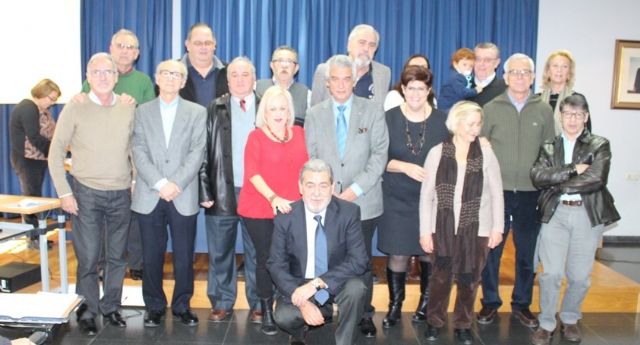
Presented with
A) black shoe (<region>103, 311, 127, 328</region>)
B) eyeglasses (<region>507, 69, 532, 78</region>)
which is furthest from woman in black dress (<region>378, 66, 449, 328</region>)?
black shoe (<region>103, 311, 127, 328</region>)

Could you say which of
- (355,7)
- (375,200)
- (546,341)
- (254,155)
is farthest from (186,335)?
(355,7)

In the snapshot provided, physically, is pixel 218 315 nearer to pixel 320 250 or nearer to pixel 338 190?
pixel 320 250

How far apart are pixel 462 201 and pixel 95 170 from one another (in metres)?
2.16

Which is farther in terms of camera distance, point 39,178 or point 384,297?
point 39,178

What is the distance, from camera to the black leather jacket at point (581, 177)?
10.5 ft

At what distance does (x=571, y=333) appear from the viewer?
11.5 ft

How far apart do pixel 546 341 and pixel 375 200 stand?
1386mm

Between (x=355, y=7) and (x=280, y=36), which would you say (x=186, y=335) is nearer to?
(x=280, y=36)

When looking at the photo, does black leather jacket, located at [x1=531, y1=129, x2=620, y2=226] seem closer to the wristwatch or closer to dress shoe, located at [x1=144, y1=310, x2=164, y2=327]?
the wristwatch

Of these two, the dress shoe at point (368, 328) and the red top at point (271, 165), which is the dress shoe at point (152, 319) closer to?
the red top at point (271, 165)

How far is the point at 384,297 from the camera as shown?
3.96m

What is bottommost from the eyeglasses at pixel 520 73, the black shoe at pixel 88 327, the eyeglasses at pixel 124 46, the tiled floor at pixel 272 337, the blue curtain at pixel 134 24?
the tiled floor at pixel 272 337

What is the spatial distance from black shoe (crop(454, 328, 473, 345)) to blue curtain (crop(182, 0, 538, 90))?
321 centimetres

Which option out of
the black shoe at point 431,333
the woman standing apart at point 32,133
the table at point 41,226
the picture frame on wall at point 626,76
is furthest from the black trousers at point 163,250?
the picture frame on wall at point 626,76
